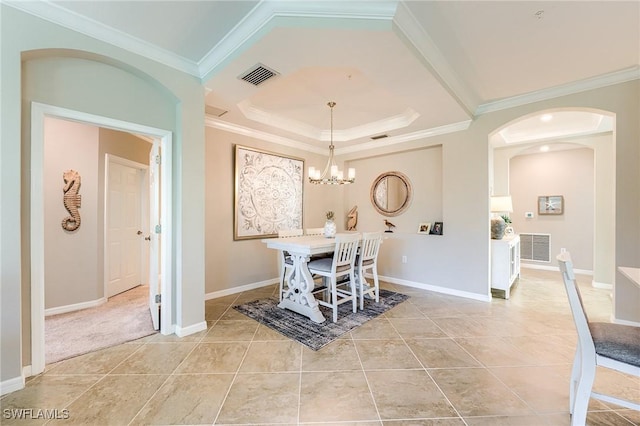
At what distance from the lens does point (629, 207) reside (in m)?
2.62

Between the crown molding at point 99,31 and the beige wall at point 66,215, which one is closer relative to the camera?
the crown molding at point 99,31

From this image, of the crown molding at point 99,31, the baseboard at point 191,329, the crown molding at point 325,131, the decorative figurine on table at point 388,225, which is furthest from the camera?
the decorative figurine on table at point 388,225

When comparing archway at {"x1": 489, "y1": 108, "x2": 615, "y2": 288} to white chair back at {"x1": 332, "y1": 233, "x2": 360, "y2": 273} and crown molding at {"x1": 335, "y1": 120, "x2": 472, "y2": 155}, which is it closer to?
crown molding at {"x1": 335, "y1": 120, "x2": 472, "y2": 155}

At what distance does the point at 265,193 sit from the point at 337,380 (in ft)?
9.57

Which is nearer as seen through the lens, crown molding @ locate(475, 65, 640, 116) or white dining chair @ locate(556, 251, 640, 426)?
white dining chair @ locate(556, 251, 640, 426)

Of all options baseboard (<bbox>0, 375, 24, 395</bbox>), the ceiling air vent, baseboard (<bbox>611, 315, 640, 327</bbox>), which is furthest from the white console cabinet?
baseboard (<bbox>0, 375, 24, 395</bbox>)

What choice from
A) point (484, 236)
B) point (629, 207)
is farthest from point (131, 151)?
point (629, 207)

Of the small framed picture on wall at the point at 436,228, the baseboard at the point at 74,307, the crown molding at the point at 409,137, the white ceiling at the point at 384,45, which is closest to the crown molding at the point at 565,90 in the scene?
the white ceiling at the point at 384,45

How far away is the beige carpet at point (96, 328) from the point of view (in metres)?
2.19

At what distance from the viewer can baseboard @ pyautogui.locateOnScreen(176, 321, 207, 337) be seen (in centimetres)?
240

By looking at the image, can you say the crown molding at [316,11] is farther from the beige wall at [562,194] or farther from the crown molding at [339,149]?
the beige wall at [562,194]

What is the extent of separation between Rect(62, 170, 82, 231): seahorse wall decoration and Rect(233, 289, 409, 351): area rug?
2.23 meters

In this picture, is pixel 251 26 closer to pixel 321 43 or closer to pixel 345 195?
pixel 321 43

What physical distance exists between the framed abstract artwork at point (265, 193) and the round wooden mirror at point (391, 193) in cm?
142
